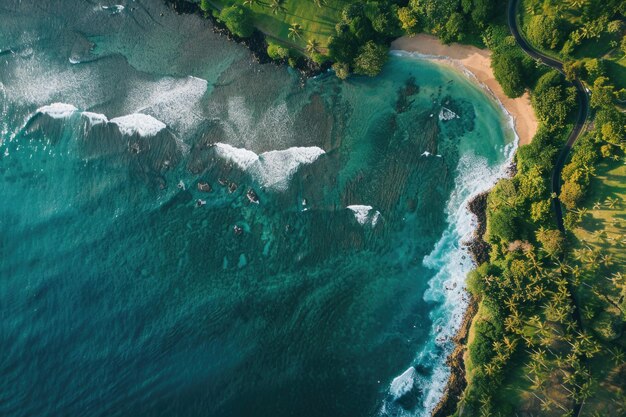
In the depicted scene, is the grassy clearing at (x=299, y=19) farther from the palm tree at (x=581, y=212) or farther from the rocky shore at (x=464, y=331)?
the palm tree at (x=581, y=212)

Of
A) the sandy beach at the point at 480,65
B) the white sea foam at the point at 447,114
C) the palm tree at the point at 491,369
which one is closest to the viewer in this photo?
the palm tree at the point at 491,369

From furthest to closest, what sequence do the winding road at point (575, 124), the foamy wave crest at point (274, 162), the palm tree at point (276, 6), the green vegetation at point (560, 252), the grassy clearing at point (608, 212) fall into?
the foamy wave crest at point (274, 162)
the palm tree at point (276, 6)
the winding road at point (575, 124)
the grassy clearing at point (608, 212)
the green vegetation at point (560, 252)

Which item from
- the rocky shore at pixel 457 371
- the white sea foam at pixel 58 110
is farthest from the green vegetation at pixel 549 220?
the white sea foam at pixel 58 110

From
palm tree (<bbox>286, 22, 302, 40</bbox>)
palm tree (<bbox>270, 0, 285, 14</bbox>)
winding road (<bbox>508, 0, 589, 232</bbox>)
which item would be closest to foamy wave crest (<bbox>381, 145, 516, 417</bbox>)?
winding road (<bbox>508, 0, 589, 232</bbox>)

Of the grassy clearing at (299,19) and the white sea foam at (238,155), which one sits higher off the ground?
the grassy clearing at (299,19)

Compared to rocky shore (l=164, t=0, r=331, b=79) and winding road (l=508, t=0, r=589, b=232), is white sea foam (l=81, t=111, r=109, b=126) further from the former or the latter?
winding road (l=508, t=0, r=589, b=232)

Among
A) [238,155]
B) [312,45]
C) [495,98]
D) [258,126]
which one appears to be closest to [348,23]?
[312,45]
